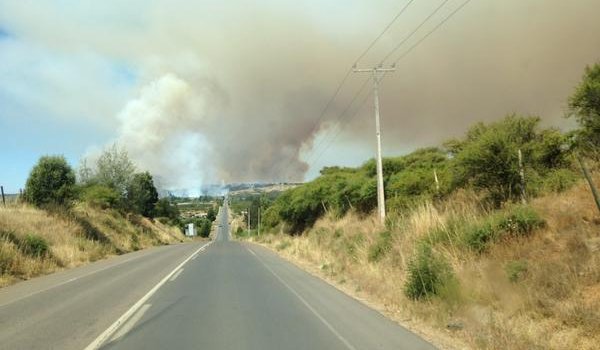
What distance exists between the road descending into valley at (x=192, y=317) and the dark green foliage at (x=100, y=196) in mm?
40306

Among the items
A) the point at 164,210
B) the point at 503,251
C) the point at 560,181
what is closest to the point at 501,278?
the point at 503,251

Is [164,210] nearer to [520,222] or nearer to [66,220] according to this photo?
[66,220]

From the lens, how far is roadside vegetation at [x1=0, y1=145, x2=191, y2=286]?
25656mm

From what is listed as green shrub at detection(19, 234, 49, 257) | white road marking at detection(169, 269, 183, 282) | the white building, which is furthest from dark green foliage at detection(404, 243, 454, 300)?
the white building

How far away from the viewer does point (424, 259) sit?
1380 cm

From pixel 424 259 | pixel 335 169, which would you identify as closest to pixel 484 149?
pixel 424 259

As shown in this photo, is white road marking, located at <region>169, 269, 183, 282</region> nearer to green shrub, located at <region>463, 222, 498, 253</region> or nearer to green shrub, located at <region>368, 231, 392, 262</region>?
green shrub, located at <region>368, 231, 392, 262</region>

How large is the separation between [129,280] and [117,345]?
37.4 ft

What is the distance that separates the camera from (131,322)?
10930 mm

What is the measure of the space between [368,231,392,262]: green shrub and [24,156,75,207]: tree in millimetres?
Result: 26905

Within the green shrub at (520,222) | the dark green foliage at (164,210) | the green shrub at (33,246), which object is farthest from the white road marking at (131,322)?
the dark green foliage at (164,210)

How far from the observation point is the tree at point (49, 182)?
132 ft

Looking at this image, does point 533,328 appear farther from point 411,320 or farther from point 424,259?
point 424,259

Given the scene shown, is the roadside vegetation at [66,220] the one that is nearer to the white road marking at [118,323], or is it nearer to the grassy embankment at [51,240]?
the grassy embankment at [51,240]
